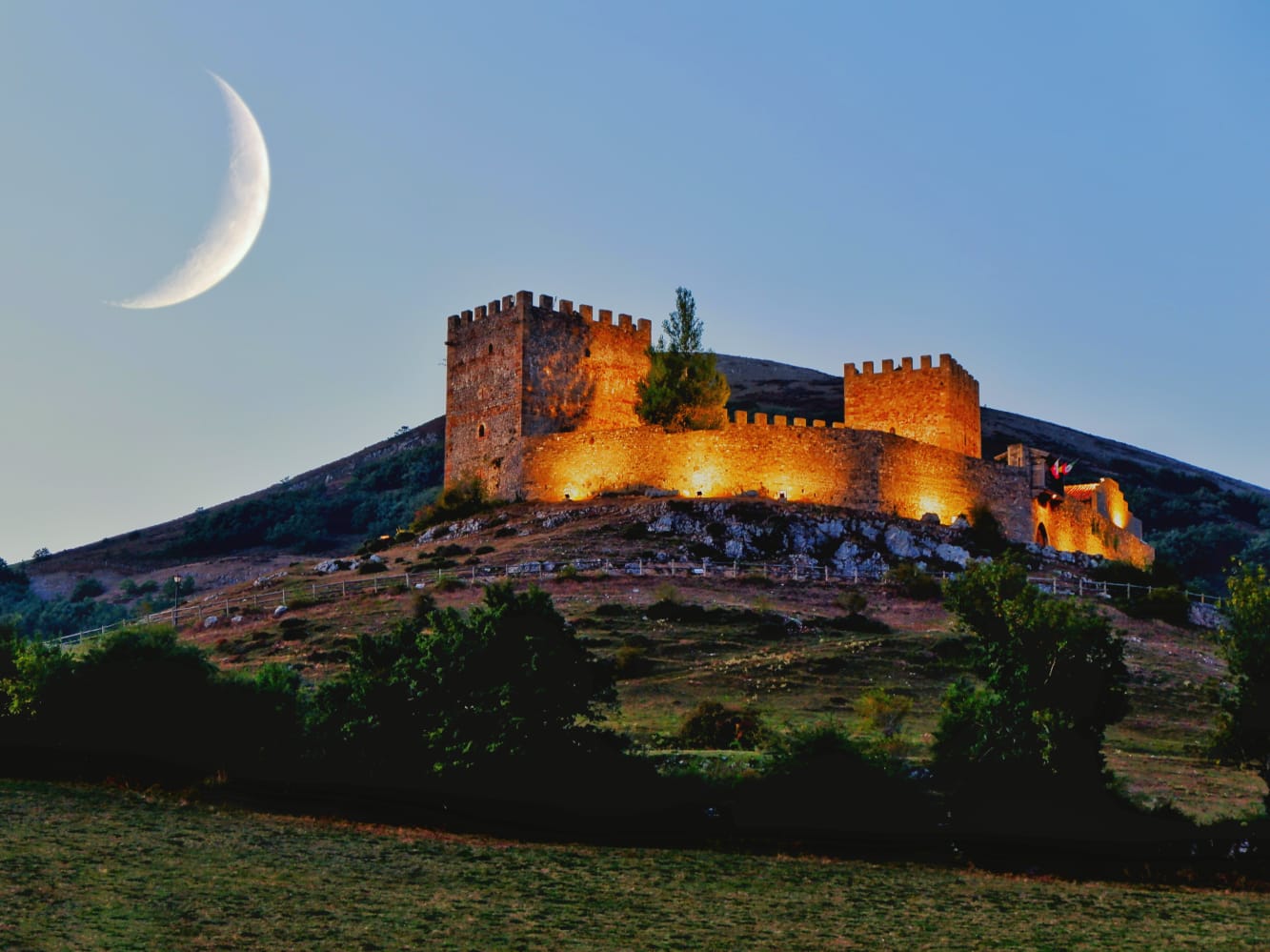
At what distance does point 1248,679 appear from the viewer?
29.2 meters

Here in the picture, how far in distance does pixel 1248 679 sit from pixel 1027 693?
15.2 ft

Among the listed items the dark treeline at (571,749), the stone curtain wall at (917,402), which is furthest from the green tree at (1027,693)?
the stone curtain wall at (917,402)

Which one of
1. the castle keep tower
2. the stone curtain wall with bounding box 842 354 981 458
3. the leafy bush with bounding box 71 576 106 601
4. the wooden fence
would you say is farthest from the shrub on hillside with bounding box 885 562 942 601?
the leafy bush with bounding box 71 576 106 601

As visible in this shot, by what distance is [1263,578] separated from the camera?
3152cm

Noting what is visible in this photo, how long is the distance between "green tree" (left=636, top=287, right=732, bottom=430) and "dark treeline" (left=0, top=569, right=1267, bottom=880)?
3821cm

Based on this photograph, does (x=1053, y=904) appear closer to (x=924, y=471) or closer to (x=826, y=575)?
(x=826, y=575)

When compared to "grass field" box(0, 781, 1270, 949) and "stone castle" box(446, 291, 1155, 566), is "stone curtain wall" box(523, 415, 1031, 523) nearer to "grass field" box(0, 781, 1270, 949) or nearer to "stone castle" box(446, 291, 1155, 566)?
"stone castle" box(446, 291, 1155, 566)

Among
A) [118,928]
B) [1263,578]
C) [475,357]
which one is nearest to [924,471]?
[475,357]

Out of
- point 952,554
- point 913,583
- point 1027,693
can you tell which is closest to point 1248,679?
point 1027,693

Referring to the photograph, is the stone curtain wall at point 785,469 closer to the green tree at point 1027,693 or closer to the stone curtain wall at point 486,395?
the stone curtain wall at point 486,395

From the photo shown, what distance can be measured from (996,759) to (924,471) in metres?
39.7

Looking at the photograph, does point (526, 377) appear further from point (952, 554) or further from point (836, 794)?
point (836, 794)

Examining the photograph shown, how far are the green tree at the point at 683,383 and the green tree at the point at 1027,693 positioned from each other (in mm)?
38375

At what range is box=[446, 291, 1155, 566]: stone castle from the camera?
6488cm
